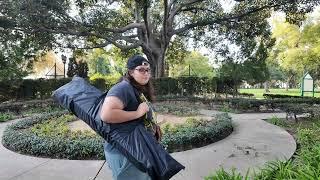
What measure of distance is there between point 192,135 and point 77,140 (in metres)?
2.19

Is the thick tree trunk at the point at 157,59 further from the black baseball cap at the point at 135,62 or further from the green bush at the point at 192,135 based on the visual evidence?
the black baseball cap at the point at 135,62

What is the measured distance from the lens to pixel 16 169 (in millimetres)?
6148

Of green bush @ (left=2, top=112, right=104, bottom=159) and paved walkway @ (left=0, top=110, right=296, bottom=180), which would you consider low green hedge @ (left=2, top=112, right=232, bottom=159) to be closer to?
green bush @ (left=2, top=112, right=104, bottom=159)

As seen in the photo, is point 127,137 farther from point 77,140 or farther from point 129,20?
point 129,20

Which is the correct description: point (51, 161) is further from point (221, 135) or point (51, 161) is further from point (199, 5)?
point (199, 5)

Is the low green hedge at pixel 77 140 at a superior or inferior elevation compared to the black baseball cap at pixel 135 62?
inferior

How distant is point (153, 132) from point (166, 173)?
0.45 m

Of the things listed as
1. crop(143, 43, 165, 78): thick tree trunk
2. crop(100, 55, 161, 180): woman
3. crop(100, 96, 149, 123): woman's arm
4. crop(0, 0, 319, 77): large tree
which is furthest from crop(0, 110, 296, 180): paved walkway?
crop(143, 43, 165, 78): thick tree trunk

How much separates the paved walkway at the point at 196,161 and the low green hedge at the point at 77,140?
213mm

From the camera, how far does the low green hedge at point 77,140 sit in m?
6.86

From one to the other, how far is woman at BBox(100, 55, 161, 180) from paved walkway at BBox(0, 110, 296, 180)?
162cm

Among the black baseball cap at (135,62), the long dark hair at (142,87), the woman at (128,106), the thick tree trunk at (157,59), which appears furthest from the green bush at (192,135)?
the thick tree trunk at (157,59)

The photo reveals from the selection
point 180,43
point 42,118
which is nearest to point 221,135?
point 42,118

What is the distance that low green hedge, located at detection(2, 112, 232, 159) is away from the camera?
22.5 ft
